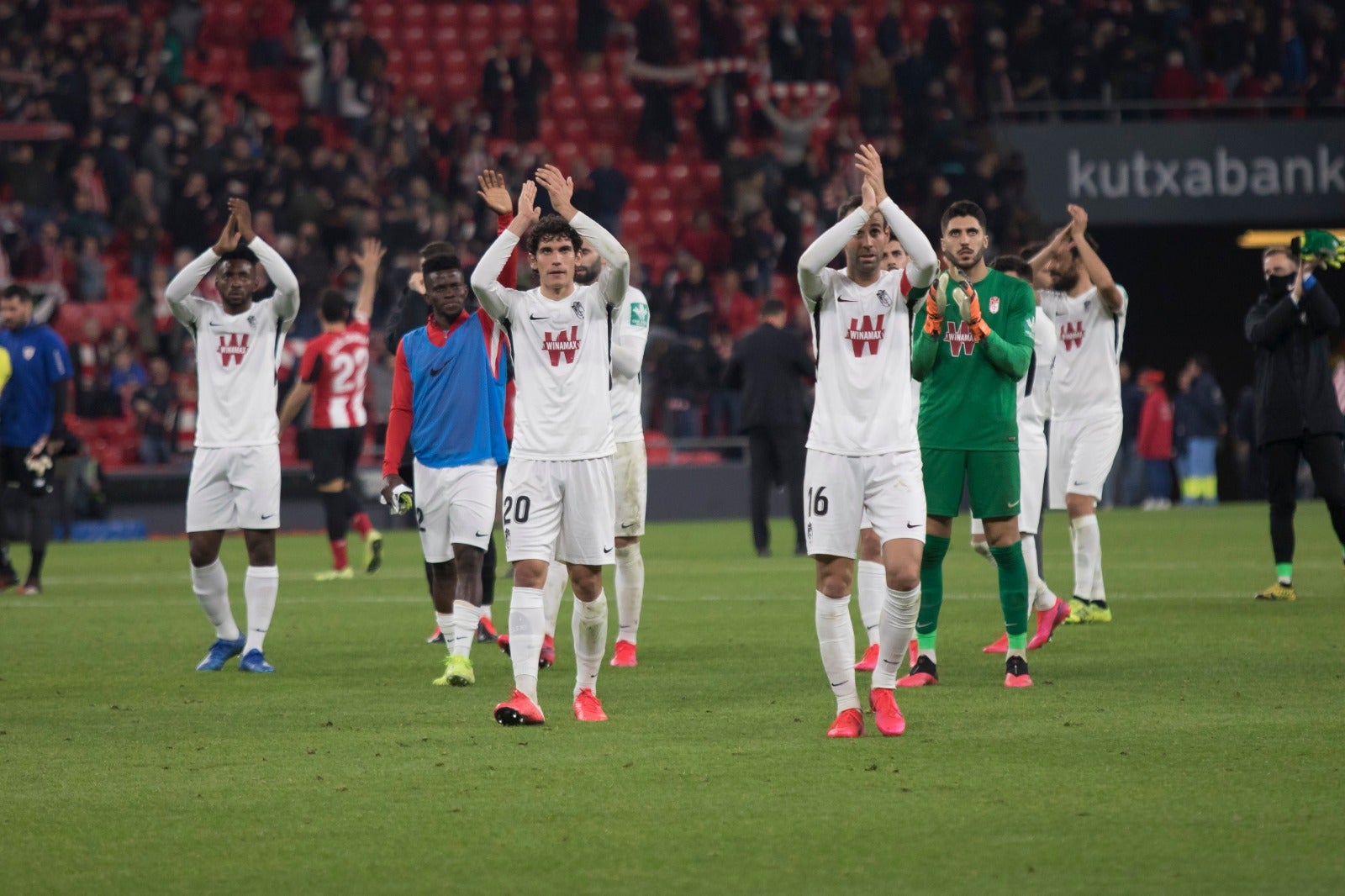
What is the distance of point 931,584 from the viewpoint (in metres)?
9.03

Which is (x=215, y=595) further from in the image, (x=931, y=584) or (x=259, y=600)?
(x=931, y=584)

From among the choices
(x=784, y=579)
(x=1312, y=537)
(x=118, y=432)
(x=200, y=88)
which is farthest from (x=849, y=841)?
(x=200, y=88)

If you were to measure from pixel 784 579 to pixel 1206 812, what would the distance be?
9.64m

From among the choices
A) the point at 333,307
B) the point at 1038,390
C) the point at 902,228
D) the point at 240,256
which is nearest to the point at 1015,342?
the point at 902,228

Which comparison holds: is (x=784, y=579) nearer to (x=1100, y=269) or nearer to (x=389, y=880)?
(x=1100, y=269)

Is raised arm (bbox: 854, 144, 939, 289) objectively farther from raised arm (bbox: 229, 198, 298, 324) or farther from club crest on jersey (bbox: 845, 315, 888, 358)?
raised arm (bbox: 229, 198, 298, 324)

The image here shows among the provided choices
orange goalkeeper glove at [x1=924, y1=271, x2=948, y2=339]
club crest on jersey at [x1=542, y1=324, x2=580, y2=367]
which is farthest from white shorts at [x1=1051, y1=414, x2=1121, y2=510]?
club crest on jersey at [x1=542, y1=324, x2=580, y2=367]

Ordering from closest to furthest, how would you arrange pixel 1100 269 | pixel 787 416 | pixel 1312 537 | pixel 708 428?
1. pixel 1100 269
2. pixel 787 416
3. pixel 1312 537
4. pixel 708 428

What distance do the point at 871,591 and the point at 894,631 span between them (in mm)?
1526

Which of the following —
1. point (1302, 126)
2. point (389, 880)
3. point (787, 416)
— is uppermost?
point (1302, 126)

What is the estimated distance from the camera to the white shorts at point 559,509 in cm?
791

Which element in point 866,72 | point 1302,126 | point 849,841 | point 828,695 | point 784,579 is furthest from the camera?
point 866,72

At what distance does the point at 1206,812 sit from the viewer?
19.0 feet

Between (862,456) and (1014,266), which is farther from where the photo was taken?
(1014,266)
